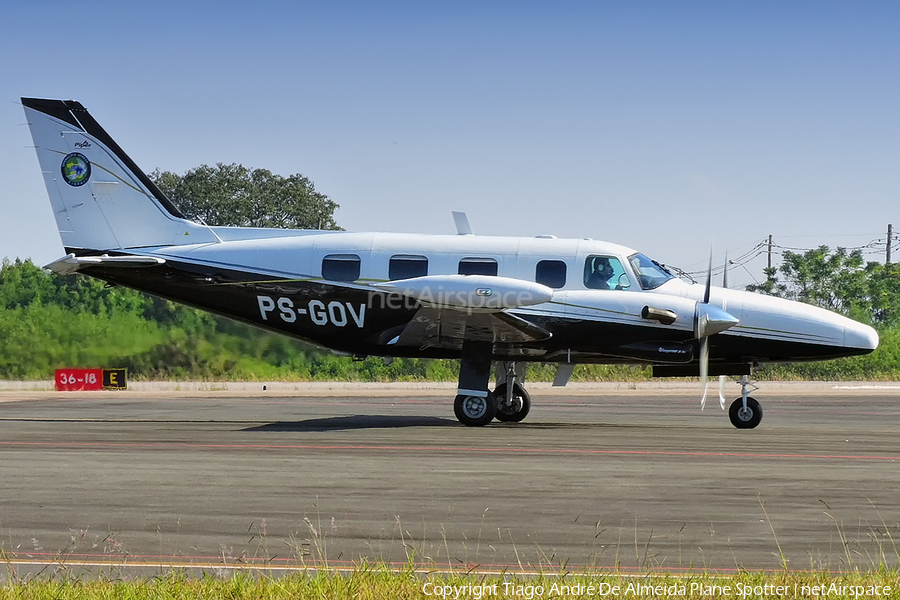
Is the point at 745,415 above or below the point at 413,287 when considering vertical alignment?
below

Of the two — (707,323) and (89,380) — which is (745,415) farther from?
(89,380)

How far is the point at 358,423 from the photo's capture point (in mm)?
19672

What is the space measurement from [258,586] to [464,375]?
1263 cm

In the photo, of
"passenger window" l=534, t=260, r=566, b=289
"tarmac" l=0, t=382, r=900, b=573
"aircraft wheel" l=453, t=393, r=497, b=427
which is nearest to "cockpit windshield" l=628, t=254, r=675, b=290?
"passenger window" l=534, t=260, r=566, b=289

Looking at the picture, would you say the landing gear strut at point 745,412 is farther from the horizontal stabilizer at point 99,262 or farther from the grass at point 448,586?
the grass at point 448,586

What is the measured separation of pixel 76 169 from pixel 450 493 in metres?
13.2

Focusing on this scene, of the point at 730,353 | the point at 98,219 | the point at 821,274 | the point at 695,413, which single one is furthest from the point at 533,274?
the point at 821,274

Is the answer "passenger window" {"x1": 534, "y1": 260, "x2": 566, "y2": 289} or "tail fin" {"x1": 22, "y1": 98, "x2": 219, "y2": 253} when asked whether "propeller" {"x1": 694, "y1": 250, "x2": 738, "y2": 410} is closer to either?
"passenger window" {"x1": 534, "y1": 260, "x2": 566, "y2": 289}

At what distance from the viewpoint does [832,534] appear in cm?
838

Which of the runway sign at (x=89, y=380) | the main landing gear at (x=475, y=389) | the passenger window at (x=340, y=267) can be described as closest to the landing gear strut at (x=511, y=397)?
the main landing gear at (x=475, y=389)

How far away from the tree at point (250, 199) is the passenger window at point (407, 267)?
147 ft

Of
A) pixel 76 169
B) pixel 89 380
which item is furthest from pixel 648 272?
pixel 89 380

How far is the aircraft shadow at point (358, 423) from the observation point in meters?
18.5

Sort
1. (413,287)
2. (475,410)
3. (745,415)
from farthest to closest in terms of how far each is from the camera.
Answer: (475,410) → (745,415) → (413,287)
